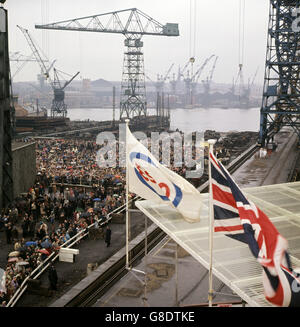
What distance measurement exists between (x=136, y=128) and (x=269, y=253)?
3506 inches

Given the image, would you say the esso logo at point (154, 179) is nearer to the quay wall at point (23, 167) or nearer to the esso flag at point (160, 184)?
the esso flag at point (160, 184)

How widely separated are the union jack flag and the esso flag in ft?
8.14

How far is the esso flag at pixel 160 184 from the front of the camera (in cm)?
1139

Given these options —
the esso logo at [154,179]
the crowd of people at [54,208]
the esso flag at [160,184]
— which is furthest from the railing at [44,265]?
the esso logo at [154,179]

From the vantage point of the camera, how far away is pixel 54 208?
2344 centimetres

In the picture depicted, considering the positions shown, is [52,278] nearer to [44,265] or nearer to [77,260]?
[44,265]

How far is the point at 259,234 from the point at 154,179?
480 cm

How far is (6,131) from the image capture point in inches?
1102

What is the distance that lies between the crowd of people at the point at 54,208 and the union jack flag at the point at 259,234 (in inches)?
307

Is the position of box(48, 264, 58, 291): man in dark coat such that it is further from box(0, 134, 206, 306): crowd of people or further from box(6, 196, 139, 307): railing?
box(0, 134, 206, 306): crowd of people

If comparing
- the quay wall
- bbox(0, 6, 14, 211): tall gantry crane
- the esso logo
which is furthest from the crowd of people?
the esso logo

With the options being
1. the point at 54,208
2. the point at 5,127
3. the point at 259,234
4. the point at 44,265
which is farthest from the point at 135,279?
the point at 5,127
